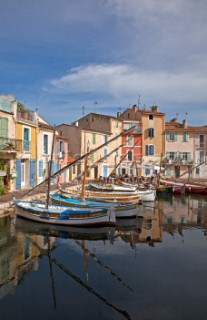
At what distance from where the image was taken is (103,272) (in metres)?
11.9

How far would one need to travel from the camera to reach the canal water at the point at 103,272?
9047 mm

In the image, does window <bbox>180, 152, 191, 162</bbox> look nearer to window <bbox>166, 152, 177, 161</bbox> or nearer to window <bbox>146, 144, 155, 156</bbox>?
window <bbox>166, 152, 177, 161</bbox>

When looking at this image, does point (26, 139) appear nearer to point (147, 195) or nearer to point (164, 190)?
point (147, 195)

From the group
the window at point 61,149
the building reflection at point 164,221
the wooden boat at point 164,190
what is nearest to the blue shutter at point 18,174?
the window at point 61,149

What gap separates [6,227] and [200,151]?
4187 centimetres

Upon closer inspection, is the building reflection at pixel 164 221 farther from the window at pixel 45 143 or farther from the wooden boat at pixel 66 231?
the window at pixel 45 143

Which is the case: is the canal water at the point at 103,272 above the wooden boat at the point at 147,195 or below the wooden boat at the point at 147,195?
below

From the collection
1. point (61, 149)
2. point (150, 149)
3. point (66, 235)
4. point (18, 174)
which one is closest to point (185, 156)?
point (150, 149)

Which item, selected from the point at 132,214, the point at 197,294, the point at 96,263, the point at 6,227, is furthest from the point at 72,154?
the point at 197,294

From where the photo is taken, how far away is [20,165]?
27.2 m

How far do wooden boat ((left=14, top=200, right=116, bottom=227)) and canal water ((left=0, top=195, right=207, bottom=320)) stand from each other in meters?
0.59

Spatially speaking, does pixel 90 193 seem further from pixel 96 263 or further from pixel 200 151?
pixel 200 151

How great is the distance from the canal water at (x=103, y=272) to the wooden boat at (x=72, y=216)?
1.93 ft

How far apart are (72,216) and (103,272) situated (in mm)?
6819
